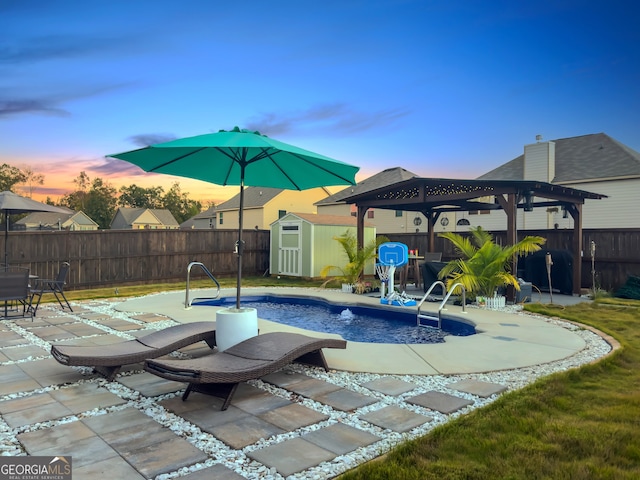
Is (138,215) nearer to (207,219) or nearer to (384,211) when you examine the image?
(207,219)

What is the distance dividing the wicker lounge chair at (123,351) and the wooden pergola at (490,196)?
721 cm

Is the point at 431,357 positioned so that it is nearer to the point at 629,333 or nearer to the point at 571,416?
the point at 571,416

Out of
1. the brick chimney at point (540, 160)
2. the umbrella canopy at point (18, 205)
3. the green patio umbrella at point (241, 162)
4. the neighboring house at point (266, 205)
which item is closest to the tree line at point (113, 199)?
the neighboring house at point (266, 205)

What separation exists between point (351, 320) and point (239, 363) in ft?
16.5

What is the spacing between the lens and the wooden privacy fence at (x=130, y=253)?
11.0m

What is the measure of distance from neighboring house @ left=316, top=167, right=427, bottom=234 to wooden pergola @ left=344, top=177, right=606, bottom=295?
33.1 feet

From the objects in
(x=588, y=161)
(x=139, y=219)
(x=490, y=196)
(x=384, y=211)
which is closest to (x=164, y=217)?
(x=139, y=219)

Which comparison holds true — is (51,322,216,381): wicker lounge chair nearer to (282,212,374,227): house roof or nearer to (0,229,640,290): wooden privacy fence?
(0,229,640,290): wooden privacy fence

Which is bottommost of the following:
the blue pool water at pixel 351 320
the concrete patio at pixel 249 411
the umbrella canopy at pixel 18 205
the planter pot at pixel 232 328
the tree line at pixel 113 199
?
the blue pool water at pixel 351 320

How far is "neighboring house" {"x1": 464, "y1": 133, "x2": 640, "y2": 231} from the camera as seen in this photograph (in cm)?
1667

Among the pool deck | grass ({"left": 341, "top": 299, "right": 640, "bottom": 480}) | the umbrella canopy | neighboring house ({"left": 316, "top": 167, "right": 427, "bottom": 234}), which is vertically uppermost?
neighboring house ({"left": 316, "top": 167, "right": 427, "bottom": 234})

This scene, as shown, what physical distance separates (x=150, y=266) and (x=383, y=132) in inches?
359

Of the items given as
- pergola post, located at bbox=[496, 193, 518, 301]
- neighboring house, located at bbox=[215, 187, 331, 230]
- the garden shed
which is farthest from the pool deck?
neighboring house, located at bbox=[215, 187, 331, 230]

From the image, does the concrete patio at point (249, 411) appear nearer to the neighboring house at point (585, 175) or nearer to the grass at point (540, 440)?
the grass at point (540, 440)
